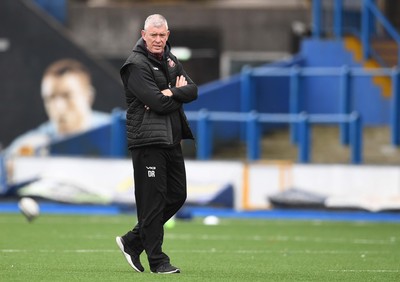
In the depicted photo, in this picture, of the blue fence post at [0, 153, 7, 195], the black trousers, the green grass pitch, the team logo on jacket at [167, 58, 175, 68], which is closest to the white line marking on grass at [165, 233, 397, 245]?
the green grass pitch

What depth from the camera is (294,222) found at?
24.3m

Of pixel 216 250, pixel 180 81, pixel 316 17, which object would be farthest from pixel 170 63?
pixel 316 17

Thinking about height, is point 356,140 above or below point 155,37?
below

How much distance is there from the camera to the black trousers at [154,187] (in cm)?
1396

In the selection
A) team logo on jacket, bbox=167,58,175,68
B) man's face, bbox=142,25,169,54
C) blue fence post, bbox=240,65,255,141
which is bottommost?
blue fence post, bbox=240,65,255,141

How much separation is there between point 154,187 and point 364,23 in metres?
18.1

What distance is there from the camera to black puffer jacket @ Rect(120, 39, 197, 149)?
45.4 ft

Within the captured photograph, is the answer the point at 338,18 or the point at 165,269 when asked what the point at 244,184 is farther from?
the point at 165,269

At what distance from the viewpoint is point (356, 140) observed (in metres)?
26.7

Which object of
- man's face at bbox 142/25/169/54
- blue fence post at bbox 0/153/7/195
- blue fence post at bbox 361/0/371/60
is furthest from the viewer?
blue fence post at bbox 361/0/371/60

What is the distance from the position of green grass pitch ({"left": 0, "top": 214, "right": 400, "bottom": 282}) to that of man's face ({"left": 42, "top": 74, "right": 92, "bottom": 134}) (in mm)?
11757

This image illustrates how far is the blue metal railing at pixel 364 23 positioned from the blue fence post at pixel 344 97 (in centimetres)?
230

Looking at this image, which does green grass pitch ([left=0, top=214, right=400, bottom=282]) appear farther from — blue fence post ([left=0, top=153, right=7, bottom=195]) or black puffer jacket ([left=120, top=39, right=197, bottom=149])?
blue fence post ([left=0, top=153, right=7, bottom=195])

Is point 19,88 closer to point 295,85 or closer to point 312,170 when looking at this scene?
point 295,85
